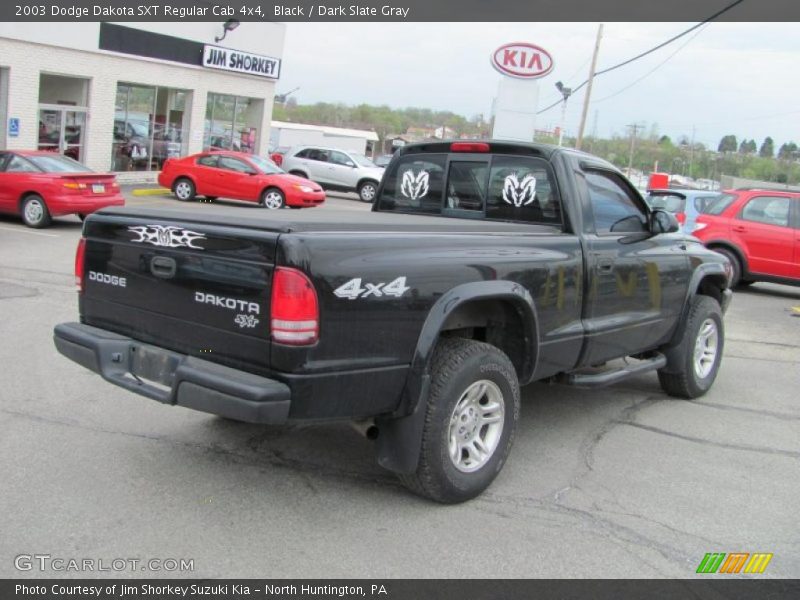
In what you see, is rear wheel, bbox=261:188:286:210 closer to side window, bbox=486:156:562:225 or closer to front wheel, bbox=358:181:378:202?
front wheel, bbox=358:181:378:202

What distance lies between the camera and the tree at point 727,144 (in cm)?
7450

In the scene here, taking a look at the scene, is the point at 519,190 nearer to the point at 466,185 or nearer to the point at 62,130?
the point at 466,185

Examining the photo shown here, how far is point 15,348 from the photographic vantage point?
6.82 meters

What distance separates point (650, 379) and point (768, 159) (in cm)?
6743

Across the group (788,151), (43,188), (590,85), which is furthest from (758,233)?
(788,151)

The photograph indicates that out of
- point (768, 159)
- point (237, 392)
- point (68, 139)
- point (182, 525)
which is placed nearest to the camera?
point (237, 392)

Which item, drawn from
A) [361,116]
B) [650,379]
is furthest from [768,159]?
[650,379]

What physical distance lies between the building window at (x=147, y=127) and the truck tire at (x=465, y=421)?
71.9ft

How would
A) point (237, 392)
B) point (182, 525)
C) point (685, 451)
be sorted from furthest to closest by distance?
1. point (685, 451)
2. point (182, 525)
3. point (237, 392)

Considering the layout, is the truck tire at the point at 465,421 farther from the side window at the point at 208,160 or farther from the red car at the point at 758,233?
the side window at the point at 208,160

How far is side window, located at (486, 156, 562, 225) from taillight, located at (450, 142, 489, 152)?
12cm

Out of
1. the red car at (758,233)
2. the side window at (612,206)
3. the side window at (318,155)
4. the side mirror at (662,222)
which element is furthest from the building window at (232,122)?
the side mirror at (662,222)

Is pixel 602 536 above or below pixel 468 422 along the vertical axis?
below
